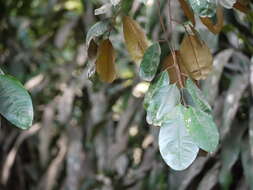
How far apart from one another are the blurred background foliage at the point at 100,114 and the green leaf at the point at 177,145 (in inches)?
20.5

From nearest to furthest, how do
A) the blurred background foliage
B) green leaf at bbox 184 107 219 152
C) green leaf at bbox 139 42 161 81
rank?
green leaf at bbox 184 107 219 152 < green leaf at bbox 139 42 161 81 < the blurred background foliage

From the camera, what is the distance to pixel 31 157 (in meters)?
1.99

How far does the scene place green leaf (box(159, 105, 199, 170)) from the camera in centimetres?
59

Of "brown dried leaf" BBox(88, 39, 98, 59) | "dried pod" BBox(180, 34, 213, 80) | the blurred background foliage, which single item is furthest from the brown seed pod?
the blurred background foliage

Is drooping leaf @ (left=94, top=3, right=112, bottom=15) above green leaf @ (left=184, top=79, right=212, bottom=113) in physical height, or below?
above

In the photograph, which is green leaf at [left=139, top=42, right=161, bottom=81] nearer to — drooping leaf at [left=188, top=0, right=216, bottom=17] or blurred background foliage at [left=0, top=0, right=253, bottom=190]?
drooping leaf at [left=188, top=0, right=216, bottom=17]

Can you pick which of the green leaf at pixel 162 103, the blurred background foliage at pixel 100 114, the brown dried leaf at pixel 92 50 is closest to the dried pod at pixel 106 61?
the brown dried leaf at pixel 92 50

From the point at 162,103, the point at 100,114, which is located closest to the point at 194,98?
the point at 162,103

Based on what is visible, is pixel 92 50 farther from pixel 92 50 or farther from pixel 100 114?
pixel 100 114

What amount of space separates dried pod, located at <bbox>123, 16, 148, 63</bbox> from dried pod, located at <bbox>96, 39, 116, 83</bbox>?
0.03m

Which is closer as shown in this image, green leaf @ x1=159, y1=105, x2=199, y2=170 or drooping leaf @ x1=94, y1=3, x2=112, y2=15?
green leaf @ x1=159, y1=105, x2=199, y2=170

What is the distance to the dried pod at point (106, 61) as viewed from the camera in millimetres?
758

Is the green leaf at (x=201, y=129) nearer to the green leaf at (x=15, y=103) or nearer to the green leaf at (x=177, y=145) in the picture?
the green leaf at (x=177, y=145)

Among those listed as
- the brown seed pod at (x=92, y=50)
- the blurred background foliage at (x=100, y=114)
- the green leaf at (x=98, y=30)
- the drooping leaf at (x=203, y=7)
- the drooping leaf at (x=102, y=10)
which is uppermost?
the drooping leaf at (x=203, y=7)
